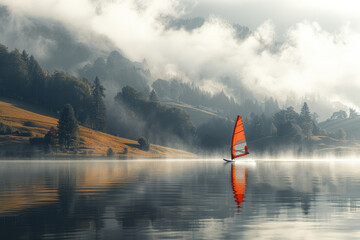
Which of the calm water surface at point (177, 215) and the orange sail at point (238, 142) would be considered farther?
the orange sail at point (238, 142)

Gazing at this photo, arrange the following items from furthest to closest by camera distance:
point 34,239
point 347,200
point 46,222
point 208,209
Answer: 1. point 347,200
2. point 208,209
3. point 46,222
4. point 34,239

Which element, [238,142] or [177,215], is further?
[238,142]

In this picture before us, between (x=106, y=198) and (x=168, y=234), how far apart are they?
16775 millimetres

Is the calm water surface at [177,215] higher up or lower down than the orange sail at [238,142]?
lower down

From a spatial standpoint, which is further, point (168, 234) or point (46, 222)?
point (46, 222)

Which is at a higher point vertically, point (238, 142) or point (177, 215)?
point (238, 142)

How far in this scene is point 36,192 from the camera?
44.4m

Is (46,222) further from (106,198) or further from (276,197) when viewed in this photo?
(276,197)

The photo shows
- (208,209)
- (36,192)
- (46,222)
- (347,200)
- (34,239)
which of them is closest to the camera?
(34,239)

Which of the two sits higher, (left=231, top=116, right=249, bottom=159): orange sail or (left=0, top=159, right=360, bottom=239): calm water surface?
(left=231, top=116, right=249, bottom=159): orange sail

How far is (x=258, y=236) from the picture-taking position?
2362cm

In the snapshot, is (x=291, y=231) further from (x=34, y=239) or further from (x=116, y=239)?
(x=34, y=239)

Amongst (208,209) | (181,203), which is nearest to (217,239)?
(208,209)

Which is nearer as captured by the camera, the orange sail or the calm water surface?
the calm water surface
